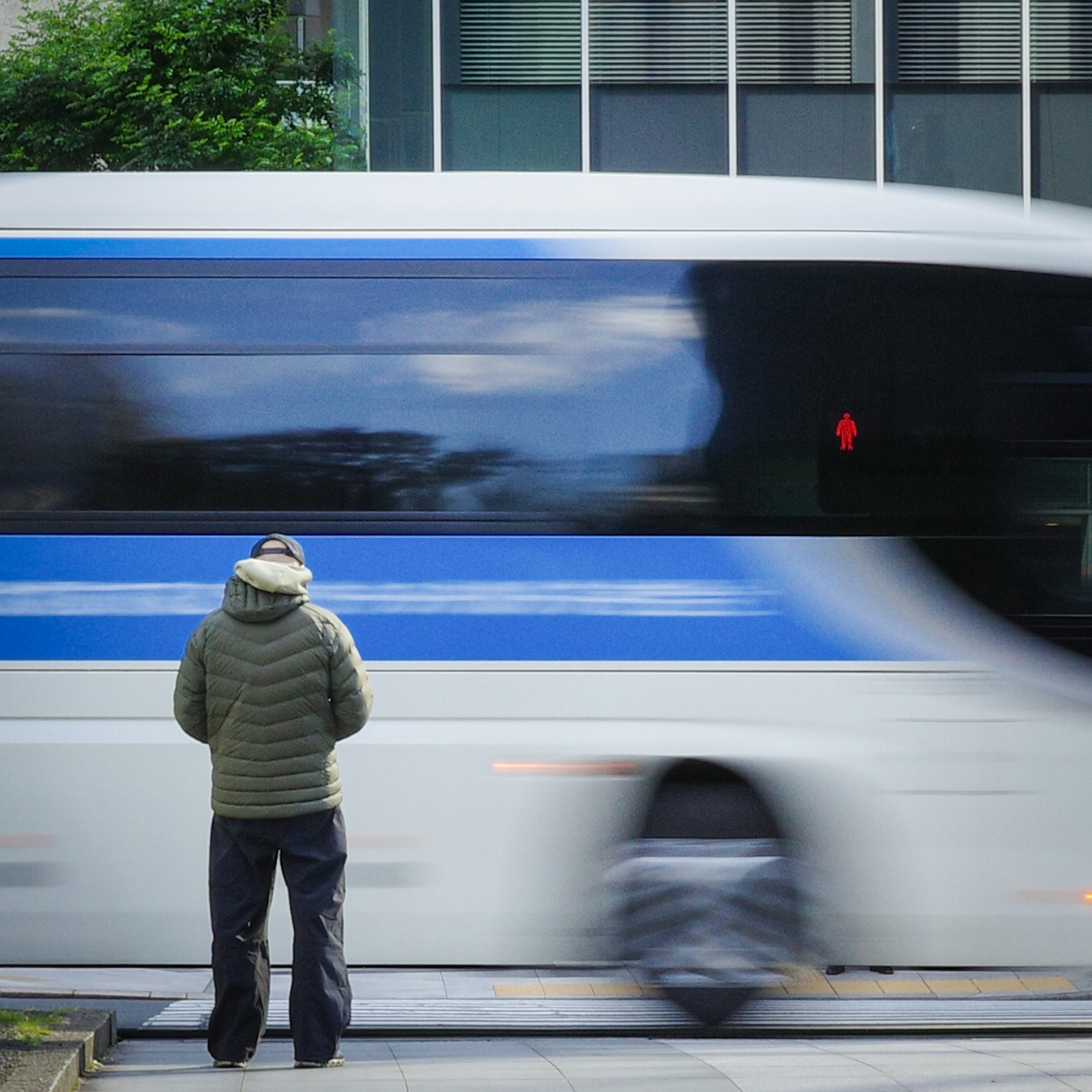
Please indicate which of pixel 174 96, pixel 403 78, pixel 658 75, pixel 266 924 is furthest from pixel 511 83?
pixel 266 924

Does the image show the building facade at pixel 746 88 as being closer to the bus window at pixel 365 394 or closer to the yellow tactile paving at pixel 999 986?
the yellow tactile paving at pixel 999 986

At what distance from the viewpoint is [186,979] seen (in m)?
8.62

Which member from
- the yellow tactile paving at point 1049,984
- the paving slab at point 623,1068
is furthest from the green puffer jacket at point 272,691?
the yellow tactile paving at point 1049,984

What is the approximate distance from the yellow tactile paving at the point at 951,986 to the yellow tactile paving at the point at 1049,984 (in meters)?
0.27

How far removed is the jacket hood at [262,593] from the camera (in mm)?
5473

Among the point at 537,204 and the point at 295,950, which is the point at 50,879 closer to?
the point at 295,950

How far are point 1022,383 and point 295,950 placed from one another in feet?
11.3

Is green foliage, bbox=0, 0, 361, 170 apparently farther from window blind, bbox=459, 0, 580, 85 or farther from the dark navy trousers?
the dark navy trousers

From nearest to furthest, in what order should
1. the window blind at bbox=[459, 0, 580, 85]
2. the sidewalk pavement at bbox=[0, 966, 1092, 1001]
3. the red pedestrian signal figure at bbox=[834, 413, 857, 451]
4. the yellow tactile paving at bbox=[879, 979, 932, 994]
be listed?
the red pedestrian signal figure at bbox=[834, 413, 857, 451], the sidewalk pavement at bbox=[0, 966, 1092, 1001], the yellow tactile paving at bbox=[879, 979, 932, 994], the window blind at bbox=[459, 0, 580, 85]

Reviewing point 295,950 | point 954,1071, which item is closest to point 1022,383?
point 954,1071

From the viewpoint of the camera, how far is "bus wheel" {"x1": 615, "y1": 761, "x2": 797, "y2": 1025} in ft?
20.8

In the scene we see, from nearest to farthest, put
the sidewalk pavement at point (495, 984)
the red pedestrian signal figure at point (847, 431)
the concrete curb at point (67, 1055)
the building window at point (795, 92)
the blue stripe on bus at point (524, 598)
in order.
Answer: the concrete curb at point (67, 1055), the blue stripe on bus at point (524, 598), the red pedestrian signal figure at point (847, 431), the sidewalk pavement at point (495, 984), the building window at point (795, 92)

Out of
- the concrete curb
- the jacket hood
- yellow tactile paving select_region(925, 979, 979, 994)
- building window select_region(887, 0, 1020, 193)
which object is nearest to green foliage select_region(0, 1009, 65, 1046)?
the concrete curb

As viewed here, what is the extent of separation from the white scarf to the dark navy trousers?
0.78 meters
